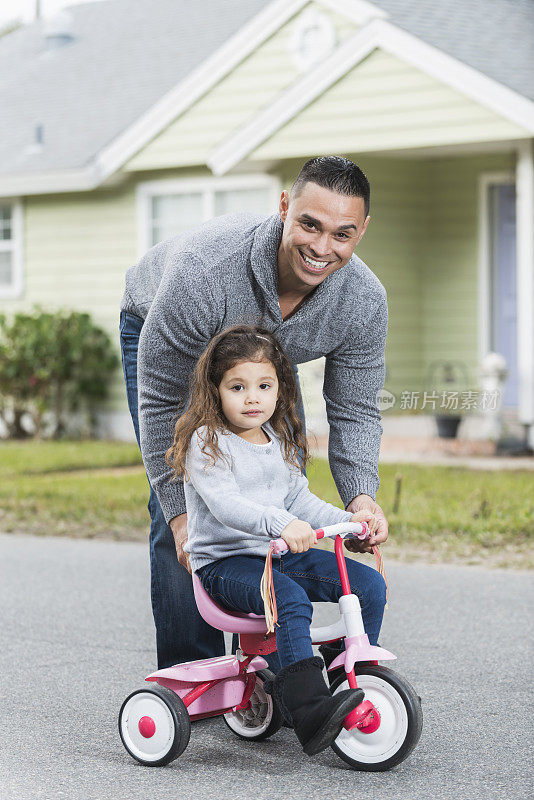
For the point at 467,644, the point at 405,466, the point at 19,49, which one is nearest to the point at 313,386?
the point at 405,466

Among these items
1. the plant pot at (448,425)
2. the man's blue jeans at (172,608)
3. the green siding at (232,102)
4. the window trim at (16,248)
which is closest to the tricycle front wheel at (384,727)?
the man's blue jeans at (172,608)

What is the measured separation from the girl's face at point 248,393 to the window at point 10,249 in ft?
39.8

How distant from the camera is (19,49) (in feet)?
66.6

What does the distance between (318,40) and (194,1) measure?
6.04 metres

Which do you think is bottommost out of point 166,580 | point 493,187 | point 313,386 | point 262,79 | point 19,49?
point 166,580

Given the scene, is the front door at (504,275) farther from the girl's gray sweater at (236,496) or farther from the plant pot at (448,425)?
the girl's gray sweater at (236,496)

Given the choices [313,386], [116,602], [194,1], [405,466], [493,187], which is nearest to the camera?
[116,602]

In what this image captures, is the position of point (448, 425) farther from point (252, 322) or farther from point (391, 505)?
point (252, 322)

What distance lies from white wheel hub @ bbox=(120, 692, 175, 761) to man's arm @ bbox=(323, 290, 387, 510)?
0.92m

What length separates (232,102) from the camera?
1357cm

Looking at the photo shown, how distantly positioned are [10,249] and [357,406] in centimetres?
1229

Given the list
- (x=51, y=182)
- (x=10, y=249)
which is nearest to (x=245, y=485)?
(x=51, y=182)

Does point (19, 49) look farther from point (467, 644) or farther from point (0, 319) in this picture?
point (467, 644)

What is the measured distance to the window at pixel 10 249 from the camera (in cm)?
1558
